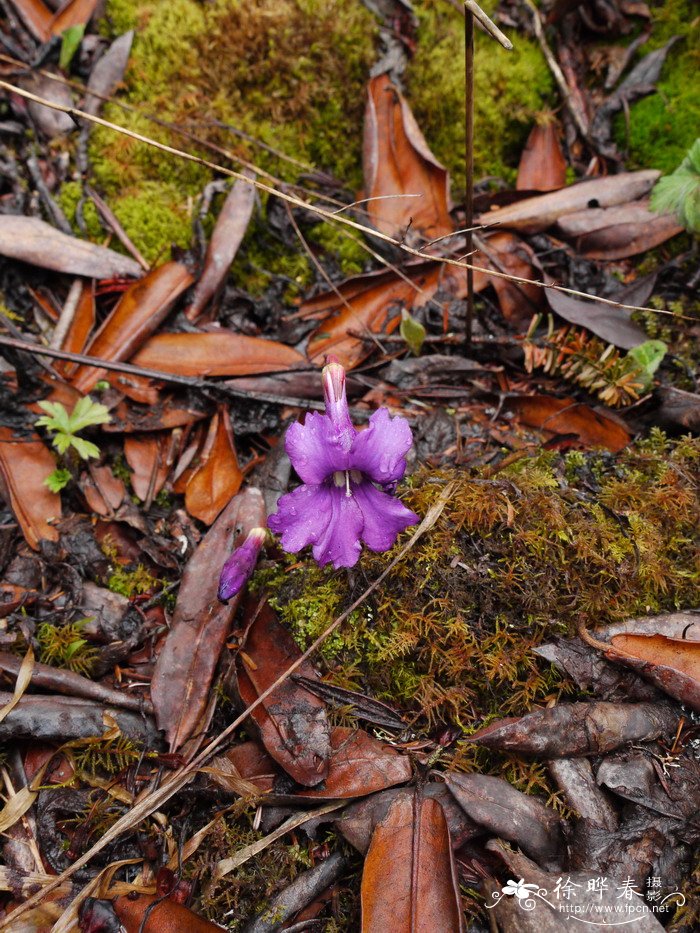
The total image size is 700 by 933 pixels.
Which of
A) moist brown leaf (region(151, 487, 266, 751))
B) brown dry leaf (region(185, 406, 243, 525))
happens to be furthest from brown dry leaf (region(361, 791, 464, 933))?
brown dry leaf (region(185, 406, 243, 525))

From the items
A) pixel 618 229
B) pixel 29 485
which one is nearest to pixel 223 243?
pixel 29 485

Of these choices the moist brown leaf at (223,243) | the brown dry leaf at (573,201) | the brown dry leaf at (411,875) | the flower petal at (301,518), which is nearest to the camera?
the brown dry leaf at (411,875)

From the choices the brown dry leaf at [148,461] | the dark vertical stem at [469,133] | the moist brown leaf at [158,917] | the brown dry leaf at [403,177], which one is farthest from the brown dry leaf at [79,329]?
the moist brown leaf at [158,917]

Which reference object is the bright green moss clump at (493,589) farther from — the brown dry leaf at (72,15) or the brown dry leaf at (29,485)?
the brown dry leaf at (72,15)

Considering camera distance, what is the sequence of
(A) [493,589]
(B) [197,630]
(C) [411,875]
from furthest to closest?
(B) [197,630], (A) [493,589], (C) [411,875]

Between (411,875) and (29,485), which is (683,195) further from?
(29,485)

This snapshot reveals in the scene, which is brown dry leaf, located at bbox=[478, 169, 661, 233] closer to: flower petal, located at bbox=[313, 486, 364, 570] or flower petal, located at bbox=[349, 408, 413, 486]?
flower petal, located at bbox=[349, 408, 413, 486]
